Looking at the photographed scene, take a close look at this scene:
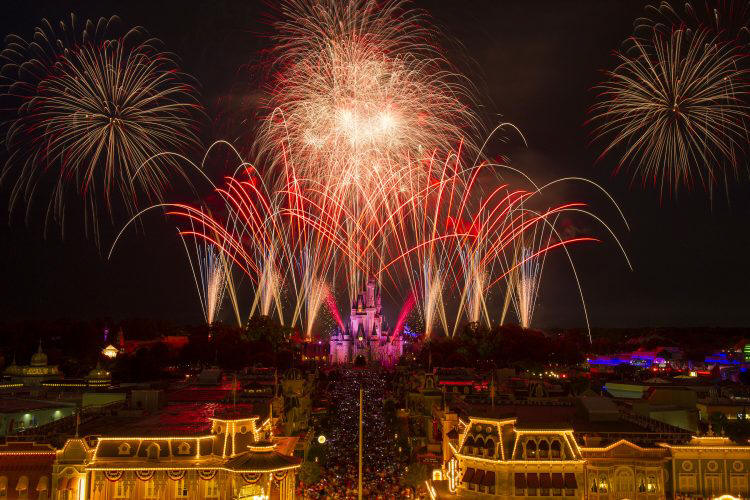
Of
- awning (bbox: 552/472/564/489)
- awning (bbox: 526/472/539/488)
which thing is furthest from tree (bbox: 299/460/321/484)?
awning (bbox: 552/472/564/489)

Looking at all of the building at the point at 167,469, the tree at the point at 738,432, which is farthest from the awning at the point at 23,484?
the tree at the point at 738,432

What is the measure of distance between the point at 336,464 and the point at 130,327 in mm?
123840

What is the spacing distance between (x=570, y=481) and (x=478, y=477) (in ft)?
14.6

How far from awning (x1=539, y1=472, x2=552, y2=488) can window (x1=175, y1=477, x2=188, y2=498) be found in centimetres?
1787

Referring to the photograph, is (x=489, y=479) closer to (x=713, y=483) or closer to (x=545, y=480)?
(x=545, y=480)

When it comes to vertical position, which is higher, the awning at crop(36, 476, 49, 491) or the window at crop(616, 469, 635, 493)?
the window at crop(616, 469, 635, 493)

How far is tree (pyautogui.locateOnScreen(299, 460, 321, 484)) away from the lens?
47.3 metres

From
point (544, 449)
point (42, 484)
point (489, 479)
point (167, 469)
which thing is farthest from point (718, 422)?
point (42, 484)

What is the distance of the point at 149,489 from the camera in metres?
37.3

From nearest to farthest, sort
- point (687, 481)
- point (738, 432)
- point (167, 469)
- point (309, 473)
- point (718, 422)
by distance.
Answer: point (687, 481) → point (167, 469) → point (738, 432) → point (718, 422) → point (309, 473)

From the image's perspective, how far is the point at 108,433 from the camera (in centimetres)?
3875

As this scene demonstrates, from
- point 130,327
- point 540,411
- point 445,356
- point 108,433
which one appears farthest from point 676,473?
point 130,327

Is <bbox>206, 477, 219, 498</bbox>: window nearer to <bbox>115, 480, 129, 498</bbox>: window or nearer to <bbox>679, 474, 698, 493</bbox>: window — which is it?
<bbox>115, 480, 129, 498</bbox>: window

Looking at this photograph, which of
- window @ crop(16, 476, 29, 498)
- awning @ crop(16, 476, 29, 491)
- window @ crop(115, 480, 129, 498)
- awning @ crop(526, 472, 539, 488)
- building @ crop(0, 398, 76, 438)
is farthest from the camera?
building @ crop(0, 398, 76, 438)
